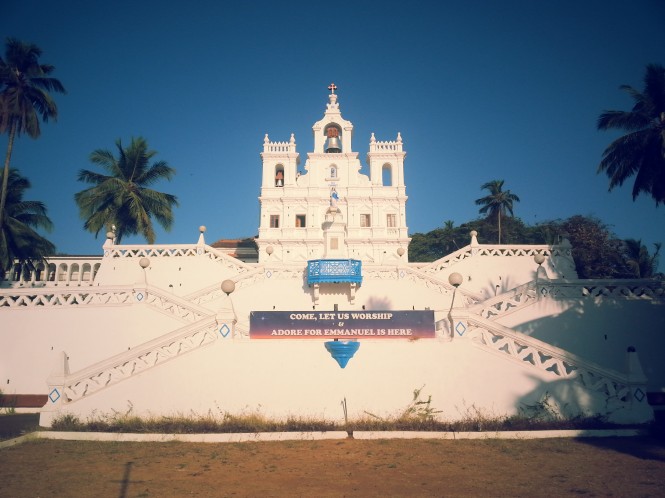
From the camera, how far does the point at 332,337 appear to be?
13.4 m

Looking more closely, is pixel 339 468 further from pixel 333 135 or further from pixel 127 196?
pixel 333 135

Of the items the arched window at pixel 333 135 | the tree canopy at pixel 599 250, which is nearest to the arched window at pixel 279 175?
the arched window at pixel 333 135

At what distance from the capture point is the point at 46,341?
1792cm

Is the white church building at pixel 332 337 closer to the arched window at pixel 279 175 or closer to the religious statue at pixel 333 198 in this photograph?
the religious statue at pixel 333 198

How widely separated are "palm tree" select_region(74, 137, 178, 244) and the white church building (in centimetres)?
486

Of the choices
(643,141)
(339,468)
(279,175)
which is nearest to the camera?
(339,468)

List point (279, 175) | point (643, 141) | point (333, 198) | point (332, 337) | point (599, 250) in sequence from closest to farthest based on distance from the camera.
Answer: point (332, 337)
point (643, 141)
point (333, 198)
point (599, 250)
point (279, 175)

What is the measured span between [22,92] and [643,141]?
30329mm

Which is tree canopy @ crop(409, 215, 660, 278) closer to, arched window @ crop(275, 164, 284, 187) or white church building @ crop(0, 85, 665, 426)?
white church building @ crop(0, 85, 665, 426)

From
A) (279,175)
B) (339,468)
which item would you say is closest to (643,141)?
(339,468)

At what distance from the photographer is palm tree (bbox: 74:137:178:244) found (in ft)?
98.8

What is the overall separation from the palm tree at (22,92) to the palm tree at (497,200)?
138 feet

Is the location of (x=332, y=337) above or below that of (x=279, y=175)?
below

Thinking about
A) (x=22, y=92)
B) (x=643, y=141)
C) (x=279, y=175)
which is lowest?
(x=643, y=141)
